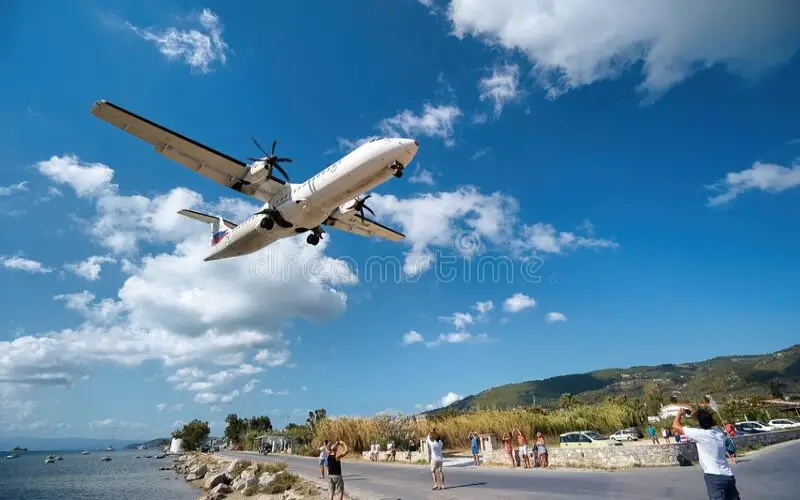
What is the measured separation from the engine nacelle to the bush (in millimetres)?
12775

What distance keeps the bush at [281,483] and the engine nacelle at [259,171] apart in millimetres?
12775

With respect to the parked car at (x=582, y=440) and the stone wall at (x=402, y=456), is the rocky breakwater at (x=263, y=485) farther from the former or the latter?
the parked car at (x=582, y=440)

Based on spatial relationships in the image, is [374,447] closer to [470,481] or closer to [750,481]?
[470,481]

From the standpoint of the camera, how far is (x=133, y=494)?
31125 mm

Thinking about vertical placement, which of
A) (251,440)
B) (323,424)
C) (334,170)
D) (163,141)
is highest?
(163,141)

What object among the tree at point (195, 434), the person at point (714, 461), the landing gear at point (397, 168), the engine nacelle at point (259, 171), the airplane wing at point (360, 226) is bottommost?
the tree at point (195, 434)

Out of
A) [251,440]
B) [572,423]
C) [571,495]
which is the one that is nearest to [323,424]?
[572,423]

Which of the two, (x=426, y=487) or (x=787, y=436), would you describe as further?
(x=787, y=436)

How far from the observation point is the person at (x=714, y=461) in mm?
5105

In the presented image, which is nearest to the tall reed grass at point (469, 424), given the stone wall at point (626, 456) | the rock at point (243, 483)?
the rock at point (243, 483)

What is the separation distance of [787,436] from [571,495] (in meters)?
24.5

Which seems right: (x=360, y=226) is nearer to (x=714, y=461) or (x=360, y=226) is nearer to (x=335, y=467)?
(x=335, y=467)

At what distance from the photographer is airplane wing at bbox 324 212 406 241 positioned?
76.5 feet

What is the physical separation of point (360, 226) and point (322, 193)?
24.1 feet
